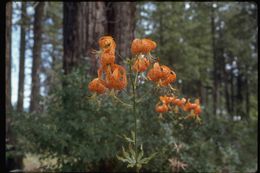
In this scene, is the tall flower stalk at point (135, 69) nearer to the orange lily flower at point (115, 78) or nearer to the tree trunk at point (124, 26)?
the orange lily flower at point (115, 78)

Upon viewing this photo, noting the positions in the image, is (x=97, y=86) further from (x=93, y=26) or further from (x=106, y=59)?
(x=93, y=26)

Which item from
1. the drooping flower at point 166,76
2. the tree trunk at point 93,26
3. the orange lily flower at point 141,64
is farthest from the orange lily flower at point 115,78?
the tree trunk at point 93,26

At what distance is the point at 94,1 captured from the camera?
635cm

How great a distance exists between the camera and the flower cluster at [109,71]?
236 cm

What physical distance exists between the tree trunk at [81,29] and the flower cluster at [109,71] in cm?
352

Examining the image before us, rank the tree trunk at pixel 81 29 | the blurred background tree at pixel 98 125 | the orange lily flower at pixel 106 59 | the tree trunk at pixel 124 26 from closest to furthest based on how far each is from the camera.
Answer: the orange lily flower at pixel 106 59 < the blurred background tree at pixel 98 125 < the tree trunk at pixel 81 29 < the tree trunk at pixel 124 26

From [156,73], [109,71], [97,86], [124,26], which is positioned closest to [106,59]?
[109,71]

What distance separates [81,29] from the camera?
6133 mm

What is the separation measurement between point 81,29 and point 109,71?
3.90 meters

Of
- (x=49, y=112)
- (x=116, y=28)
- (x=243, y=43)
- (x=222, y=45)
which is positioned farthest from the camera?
(x=222, y=45)

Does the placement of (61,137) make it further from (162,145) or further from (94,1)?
(94,1)

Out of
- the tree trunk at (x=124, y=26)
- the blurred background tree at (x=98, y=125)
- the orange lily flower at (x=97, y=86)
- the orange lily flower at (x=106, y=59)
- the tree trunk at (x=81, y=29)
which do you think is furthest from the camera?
the tree trunk at (x=124, y=26)
